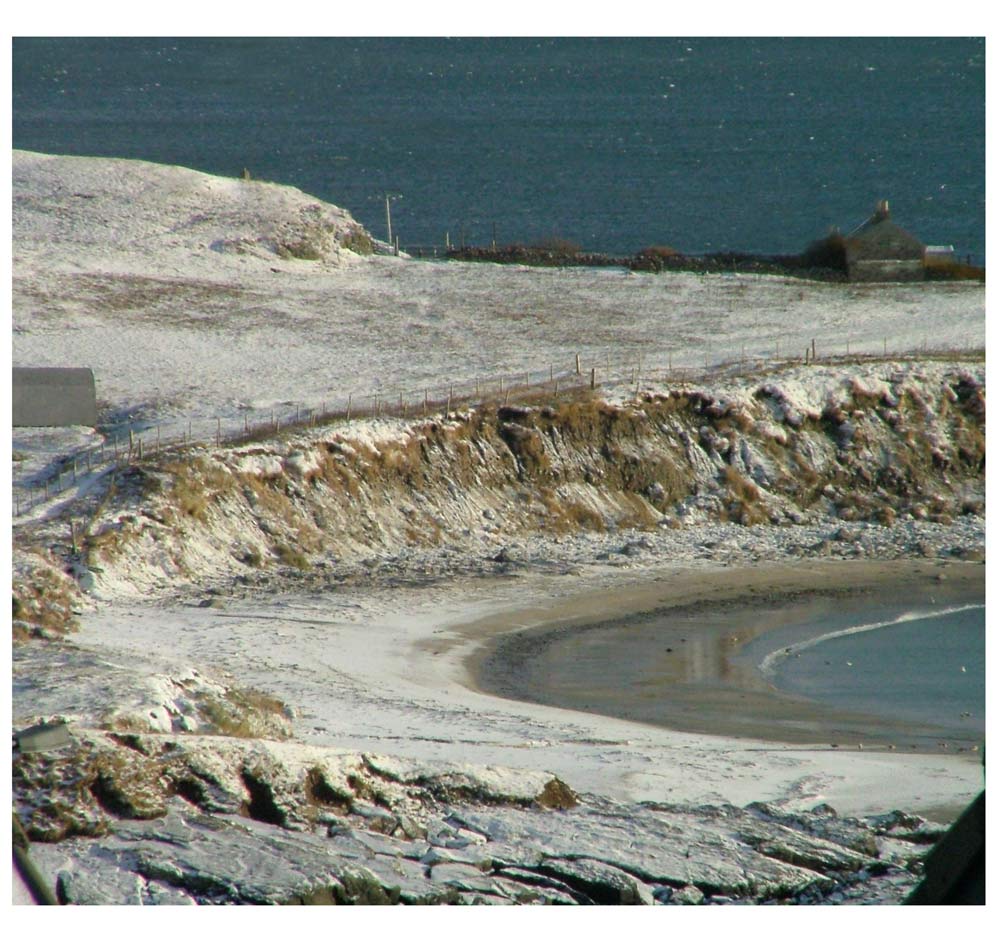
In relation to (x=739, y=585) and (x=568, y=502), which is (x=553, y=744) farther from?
(x=568, y=502)

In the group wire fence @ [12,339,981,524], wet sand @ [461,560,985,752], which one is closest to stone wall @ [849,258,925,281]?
wire fence @ [12,339,981,524]

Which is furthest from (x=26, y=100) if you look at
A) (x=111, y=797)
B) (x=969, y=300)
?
(x=111, y=797)

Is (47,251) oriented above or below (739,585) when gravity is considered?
above

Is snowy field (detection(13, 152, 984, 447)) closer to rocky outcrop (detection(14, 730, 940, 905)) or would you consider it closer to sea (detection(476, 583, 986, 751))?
sea (detection(476, 583, 986, 751))

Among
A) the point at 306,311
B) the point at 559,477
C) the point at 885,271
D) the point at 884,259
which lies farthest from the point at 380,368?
the point at 884,259

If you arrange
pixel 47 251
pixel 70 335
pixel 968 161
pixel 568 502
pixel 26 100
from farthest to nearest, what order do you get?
pixel 26 100 → pixel 968 161 → pixel 47 251 → pixel 70 335 → pixel 568 502

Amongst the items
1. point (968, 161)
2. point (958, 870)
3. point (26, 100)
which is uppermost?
point (26, 100)

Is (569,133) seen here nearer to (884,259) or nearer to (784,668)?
(884,259)
